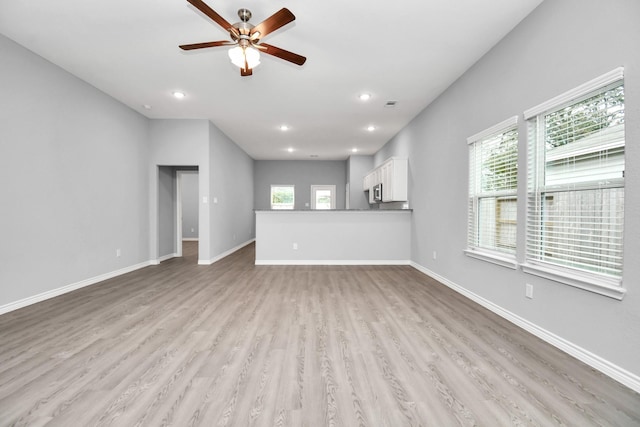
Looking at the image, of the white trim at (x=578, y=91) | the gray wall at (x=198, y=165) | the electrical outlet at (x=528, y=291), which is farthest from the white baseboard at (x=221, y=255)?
the white trim at (x=578, y=91)

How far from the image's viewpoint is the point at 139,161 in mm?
5125

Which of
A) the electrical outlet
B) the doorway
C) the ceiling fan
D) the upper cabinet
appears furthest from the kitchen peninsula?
the ceiling fan

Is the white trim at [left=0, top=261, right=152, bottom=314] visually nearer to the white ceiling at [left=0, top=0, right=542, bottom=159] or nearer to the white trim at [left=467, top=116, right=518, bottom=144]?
the white ceiling at [left=0, top=0, right=542, bottom=159]

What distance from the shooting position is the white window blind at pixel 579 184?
1835 millimetres

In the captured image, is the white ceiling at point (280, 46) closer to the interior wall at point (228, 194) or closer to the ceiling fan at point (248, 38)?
the ceiling fan at point (248, 38)

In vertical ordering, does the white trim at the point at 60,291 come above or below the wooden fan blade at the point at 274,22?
below

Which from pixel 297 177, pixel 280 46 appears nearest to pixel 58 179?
pixel 280 46

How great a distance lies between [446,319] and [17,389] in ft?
10.4

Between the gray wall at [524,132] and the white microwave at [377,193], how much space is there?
202 centimetres

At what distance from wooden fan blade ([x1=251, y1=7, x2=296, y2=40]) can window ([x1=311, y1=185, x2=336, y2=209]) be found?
7.60m

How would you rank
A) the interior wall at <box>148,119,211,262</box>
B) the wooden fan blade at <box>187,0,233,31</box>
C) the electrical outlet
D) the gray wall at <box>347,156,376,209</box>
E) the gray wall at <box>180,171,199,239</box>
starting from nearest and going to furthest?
the wooden fan blade at <box>187,0,233,31</box> → the electrical outlet → the interior wall at <box>148,119,211,262</box> → the gray wall at <box>347,156,376,209</box> → the gray wall at <box>180,171,199,239</box>

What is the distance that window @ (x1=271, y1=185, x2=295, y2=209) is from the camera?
10008 millimetres

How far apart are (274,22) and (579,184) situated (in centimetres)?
262

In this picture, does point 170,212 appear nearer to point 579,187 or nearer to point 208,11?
point 208,11
